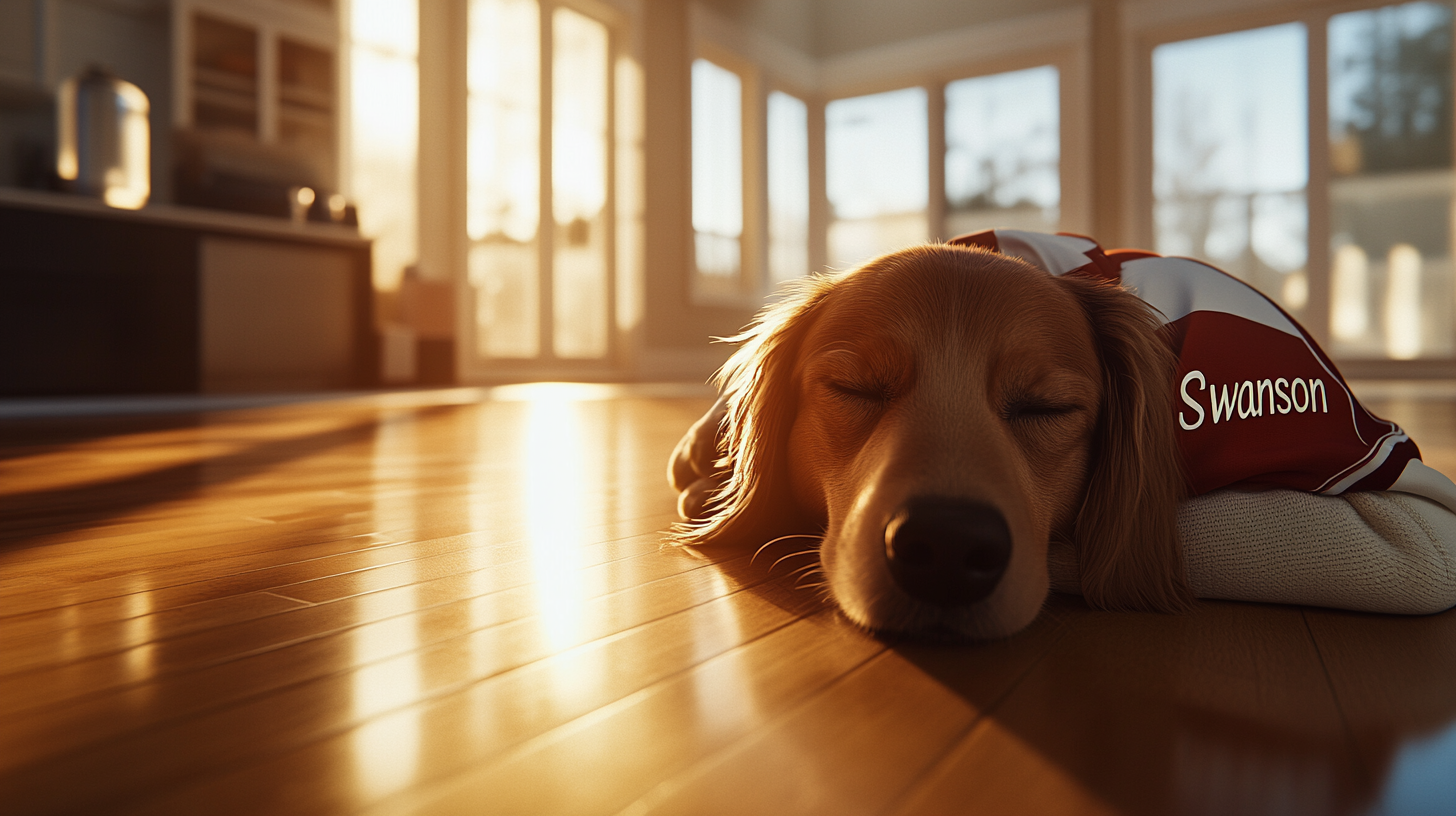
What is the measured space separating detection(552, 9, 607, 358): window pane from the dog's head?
6961 mm

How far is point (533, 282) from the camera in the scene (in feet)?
25.4

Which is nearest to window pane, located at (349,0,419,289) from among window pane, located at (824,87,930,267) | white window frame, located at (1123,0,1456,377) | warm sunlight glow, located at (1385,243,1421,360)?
window pane, located at (824,87,930,267)

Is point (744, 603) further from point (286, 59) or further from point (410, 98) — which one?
point (410, 98)

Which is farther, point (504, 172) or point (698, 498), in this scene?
point (504, 172)

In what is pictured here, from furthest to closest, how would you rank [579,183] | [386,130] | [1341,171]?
1. [579,183]
2. [1341,171]
3. [386,130]

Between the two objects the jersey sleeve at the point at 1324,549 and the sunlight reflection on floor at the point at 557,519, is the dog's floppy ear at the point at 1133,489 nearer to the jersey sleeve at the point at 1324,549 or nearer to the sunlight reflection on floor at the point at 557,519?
the jersey sleeve at the point at 1324,549

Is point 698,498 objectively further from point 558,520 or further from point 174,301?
point 174,301

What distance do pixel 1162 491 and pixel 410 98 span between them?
6910 millimetres

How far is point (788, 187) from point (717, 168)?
50.3 inches

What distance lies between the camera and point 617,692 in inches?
31.5

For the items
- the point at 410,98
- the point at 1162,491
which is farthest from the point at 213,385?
the point at 1162,491

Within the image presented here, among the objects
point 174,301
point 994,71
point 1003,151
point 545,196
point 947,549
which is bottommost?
point 947,549

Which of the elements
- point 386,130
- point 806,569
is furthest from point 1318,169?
point 806,569

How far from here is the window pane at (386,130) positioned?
6.43 metres
